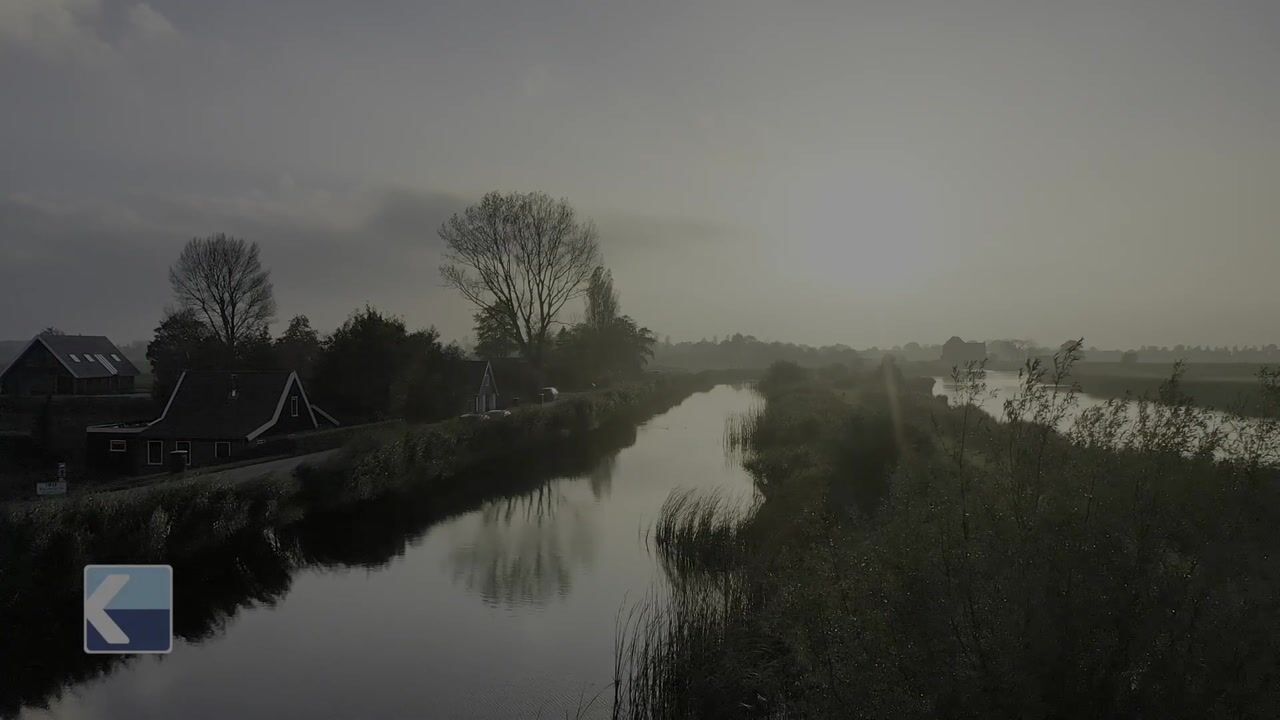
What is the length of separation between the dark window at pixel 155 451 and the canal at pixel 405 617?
32.6 feet

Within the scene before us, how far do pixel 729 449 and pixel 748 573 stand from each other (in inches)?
866

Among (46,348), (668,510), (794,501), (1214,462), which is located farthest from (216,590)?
(46,348)

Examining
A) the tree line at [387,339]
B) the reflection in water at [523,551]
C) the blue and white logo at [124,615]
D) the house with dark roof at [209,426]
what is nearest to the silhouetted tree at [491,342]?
the tree line at [387,339]

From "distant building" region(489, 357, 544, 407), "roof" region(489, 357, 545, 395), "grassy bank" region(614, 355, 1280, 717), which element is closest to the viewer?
"grassy bank" region(614, 355, 1280, 717)

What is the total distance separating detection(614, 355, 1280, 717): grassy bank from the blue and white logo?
7.78 metres

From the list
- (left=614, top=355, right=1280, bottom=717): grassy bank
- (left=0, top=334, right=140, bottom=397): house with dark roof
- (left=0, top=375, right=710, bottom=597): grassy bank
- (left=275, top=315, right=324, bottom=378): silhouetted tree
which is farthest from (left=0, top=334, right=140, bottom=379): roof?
(left=614, top=355, right=1280, bottom=717): grassy bank

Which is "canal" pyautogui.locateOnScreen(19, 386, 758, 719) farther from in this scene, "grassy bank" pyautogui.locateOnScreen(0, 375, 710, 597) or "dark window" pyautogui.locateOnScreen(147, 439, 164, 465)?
"dark window" pyautogui.locateOnScreen(147, 439, 164, 465)

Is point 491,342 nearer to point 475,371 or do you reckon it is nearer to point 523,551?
point 475,371

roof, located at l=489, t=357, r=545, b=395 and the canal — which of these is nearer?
the canal

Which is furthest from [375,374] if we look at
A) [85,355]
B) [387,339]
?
[85,355]

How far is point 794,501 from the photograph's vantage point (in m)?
18.7

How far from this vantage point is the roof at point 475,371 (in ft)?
146

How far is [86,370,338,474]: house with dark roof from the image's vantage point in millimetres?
28641

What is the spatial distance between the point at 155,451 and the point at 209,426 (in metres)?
2.16
